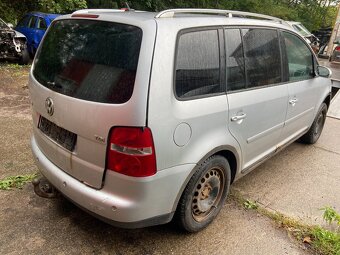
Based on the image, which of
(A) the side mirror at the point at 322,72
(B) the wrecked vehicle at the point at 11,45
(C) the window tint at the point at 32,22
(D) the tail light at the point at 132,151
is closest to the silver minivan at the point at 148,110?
(D) the tail light at the point at 132,151

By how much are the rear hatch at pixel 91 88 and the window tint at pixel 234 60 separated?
830 mm

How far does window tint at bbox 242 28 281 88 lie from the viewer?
3.00 metres

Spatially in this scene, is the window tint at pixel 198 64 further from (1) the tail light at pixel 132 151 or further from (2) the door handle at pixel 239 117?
(1) the tail light at pixel 132 151

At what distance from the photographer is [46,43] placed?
2.88 m

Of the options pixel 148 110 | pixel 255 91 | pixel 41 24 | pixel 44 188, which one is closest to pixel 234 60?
pixel 255 91

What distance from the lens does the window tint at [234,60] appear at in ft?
9.04

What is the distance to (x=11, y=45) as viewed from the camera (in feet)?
30.9

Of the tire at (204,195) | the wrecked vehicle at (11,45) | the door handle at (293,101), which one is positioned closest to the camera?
the tire at (204,195)

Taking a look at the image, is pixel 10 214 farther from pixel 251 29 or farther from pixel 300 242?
pixel 251 29

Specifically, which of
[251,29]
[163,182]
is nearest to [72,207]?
[163,182]

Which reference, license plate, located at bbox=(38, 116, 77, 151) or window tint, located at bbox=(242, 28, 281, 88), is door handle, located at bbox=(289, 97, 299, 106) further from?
license plate, located at bbox=(38, 116, 77, 151)

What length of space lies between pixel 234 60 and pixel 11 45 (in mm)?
8468

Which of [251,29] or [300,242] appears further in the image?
[251,29]

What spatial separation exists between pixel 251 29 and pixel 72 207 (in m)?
2.30
